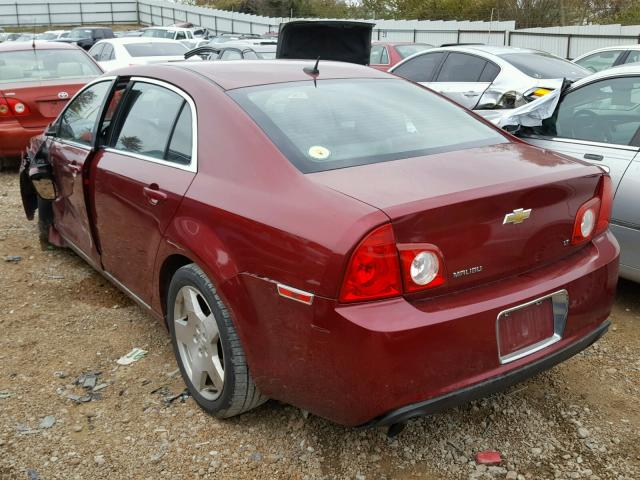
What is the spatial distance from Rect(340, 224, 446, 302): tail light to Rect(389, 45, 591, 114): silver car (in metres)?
5.13

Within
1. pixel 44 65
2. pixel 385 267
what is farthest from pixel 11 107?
pixel 385 267

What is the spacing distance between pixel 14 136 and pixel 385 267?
664 cm

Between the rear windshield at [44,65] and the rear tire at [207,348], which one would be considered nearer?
the rear tire at [207,348]

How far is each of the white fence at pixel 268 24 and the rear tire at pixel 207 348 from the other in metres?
13.4

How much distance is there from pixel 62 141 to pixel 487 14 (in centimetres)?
3519

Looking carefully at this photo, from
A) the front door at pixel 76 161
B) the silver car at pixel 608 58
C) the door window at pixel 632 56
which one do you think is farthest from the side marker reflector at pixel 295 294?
the door window at pixel 632 56

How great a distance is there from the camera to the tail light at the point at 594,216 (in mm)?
2805

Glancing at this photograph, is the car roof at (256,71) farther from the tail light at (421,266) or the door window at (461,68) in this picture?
the door window at (461,68)

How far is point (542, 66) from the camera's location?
7.98m

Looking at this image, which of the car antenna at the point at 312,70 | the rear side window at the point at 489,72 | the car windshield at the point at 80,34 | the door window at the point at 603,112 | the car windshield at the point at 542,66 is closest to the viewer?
the car antenna at the point at 312,70

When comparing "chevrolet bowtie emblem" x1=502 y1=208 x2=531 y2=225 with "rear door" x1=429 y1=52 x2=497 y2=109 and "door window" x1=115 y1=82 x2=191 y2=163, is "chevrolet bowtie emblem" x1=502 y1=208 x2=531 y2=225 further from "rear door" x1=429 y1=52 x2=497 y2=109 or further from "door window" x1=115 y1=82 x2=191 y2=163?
"rear door" x1=429 y1=52 x2=497 y2=109

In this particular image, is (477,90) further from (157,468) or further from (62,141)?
(157,468)

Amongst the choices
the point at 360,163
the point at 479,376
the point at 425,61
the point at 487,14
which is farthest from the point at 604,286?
the point at 487,14

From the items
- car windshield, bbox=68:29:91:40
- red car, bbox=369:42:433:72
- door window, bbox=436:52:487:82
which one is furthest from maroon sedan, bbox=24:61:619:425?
car windshield, bbox=68:29:91:40
